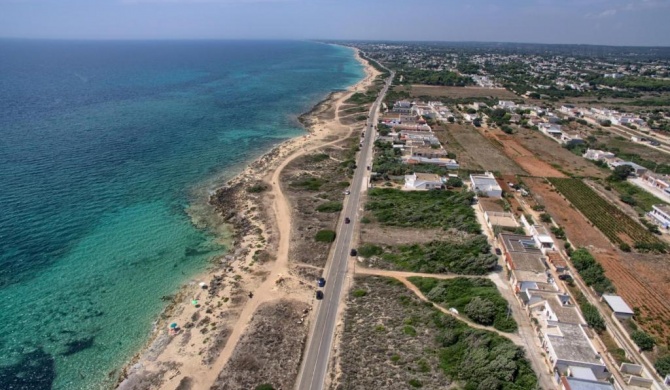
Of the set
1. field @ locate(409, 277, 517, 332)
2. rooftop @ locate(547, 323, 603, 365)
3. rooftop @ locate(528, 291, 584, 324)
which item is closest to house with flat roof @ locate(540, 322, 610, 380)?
rooftop @ locate(547, 323, 603, 365)

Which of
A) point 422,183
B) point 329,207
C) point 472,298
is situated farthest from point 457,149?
point 472,298

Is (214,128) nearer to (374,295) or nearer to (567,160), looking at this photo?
(374,295)

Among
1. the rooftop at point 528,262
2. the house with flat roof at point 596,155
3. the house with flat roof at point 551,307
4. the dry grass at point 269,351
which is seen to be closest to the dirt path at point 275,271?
the dry grass at point 269,351

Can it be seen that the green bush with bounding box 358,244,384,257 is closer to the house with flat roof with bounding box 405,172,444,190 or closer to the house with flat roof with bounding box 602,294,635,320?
the house with flat roof with bounding box 405,172,444,190

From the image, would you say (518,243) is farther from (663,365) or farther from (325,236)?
(325,236)

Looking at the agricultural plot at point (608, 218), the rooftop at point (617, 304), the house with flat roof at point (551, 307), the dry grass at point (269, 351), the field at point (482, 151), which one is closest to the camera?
the dry grass at point (269, 351)

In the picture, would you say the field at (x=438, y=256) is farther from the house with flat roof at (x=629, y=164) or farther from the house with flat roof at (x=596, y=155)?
the house with flat roof at (x=596, y=155)

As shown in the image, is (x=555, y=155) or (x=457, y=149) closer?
(x=555, y=155)
